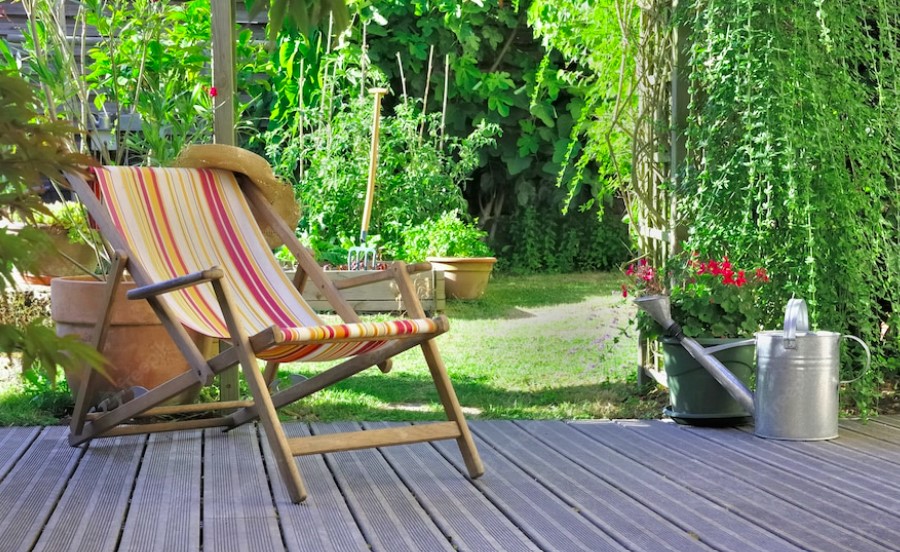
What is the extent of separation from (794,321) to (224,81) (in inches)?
80.2

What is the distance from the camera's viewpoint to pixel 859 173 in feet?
11.7

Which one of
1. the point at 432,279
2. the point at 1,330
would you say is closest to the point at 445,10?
the point at 432,279

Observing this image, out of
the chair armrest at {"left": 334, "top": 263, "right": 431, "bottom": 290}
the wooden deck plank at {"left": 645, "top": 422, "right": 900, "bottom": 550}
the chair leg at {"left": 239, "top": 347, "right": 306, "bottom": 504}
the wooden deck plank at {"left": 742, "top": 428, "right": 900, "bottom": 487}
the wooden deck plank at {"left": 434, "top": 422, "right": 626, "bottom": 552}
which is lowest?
the wooden deck plank at {"left": 742, "top": 428, "right": 900, "bottom": 487}

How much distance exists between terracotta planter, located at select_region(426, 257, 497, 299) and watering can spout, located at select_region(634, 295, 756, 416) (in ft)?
8.88

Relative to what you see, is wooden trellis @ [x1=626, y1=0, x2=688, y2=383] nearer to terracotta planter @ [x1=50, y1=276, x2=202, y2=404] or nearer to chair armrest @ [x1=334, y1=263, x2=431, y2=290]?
chair armrest @ [x1=334, y1=263, x2=431, y2=290]

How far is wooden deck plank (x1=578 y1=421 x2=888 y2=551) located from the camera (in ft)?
7.67

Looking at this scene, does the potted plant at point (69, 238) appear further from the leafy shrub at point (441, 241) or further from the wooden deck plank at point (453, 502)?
the leafy shrub at point (441, 241)

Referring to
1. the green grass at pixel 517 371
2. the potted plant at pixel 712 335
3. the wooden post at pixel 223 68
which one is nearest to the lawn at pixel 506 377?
the green grass at pixel 517 371

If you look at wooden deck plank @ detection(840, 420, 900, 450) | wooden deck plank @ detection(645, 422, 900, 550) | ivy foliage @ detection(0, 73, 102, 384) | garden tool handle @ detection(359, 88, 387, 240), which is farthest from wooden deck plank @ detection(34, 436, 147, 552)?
garden tool handle @ detection(359, 88, 387, 240)

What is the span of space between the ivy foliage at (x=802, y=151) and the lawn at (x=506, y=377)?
1.85 feet

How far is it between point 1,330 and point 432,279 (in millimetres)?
4561

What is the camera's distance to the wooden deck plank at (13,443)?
2.94m

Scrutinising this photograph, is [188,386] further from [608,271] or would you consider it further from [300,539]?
[608,271]

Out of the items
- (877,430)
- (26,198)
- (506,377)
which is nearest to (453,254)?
(506,377)
